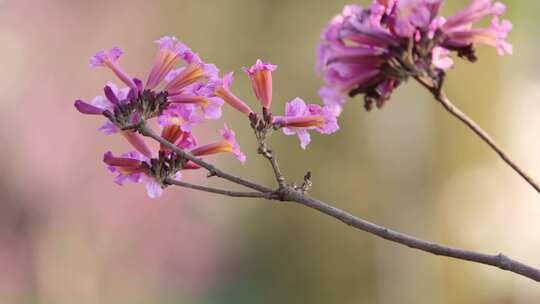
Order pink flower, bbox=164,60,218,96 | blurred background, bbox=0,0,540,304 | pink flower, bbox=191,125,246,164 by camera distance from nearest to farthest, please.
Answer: pink flower, bbox=164,60,218,96, pink flower, bbox=191,125,246,164, blurred background, bbox=0,0,540,304

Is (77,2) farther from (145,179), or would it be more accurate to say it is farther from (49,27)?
(145,179)

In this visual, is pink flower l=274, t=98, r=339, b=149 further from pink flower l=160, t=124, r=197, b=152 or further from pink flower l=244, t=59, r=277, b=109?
pink flower l=160, t=124, r=197, b=152

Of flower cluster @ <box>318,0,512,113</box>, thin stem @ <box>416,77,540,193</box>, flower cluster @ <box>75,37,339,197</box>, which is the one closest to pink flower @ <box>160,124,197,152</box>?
flower cluster @ <box>75,37,339,197</box>

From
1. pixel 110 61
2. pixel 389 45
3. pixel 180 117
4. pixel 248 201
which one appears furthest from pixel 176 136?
pixel 248 201

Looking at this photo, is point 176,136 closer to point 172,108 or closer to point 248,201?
→ point 172,108

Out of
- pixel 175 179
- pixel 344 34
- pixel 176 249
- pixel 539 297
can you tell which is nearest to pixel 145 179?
pixel 175 179

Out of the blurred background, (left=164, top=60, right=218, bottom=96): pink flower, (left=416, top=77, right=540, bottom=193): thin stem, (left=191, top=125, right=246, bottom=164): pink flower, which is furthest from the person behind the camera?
the blurred background
